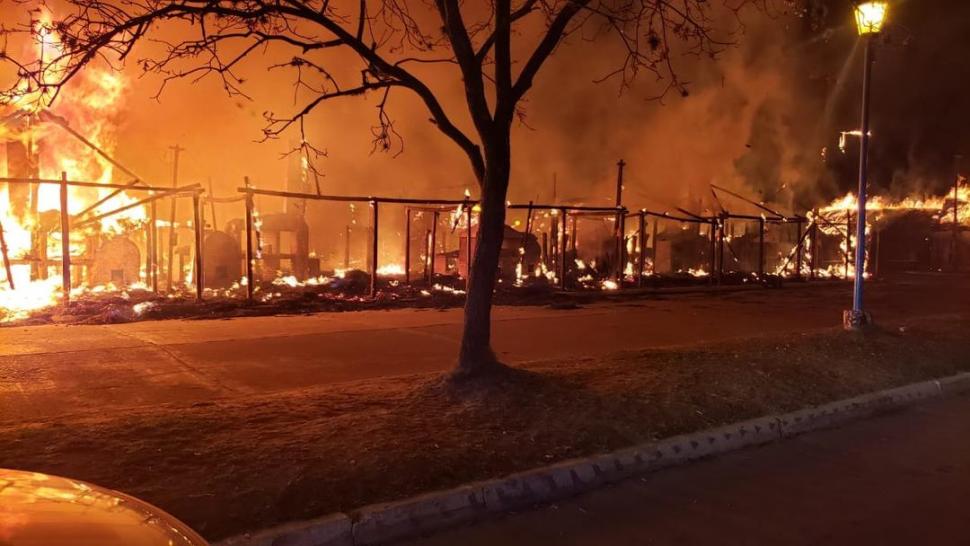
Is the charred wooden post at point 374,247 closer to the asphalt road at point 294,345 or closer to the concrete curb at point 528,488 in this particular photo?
the asphalt road at point 294,345

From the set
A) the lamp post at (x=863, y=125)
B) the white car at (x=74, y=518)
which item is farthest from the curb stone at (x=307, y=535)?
the lamp post at (x=863, y=125)

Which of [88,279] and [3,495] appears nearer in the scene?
[3,495]

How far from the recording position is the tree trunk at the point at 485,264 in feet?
22.4

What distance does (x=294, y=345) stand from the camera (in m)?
9.88

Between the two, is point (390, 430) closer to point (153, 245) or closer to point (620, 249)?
point (153, 245)

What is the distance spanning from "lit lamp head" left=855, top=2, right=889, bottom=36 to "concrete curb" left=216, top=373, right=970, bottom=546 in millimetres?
6265

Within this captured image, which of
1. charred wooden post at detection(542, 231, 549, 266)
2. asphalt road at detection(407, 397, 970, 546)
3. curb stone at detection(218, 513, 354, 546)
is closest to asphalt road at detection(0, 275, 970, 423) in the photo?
curb stone at detection(218, 513, 354, 546)

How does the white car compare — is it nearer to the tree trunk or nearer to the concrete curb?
the concrete curb

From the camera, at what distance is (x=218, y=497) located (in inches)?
169

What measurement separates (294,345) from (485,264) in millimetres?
4197

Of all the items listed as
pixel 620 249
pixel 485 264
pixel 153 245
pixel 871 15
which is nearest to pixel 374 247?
pixel 153 245

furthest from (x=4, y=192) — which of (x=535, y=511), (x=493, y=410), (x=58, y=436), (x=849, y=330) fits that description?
(x=849, y=330)

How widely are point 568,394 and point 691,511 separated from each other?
213 centimetres

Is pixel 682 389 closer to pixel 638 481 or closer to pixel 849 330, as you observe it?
pixel 638 481
